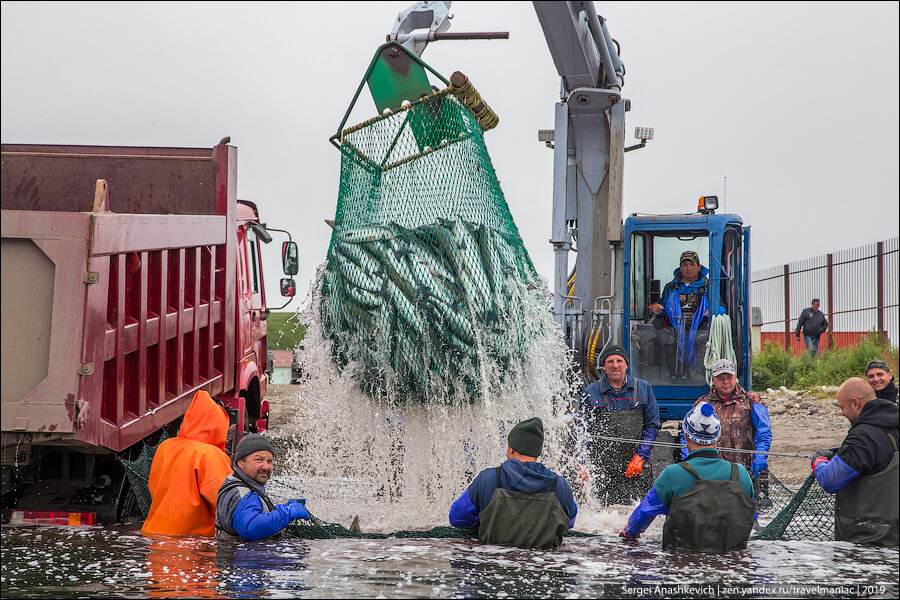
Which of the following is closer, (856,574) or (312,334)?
(856,574)

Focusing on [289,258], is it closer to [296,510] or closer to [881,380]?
[296,510]

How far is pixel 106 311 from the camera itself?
5.06 meters

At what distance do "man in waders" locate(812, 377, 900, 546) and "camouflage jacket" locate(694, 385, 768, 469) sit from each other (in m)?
1.40

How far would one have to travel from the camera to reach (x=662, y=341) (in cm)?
859

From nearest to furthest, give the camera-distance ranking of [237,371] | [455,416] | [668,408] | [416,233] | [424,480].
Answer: [416,233], [455,416], [424,480], [237,371], [668,408]

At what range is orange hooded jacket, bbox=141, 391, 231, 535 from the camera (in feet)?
16.9

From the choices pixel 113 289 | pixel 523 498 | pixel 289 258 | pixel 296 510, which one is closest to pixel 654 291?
pixel 289 258

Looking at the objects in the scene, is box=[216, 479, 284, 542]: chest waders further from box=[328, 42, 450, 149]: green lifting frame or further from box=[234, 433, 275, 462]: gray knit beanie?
box=[328, 42, 450, 149]: green lifting frame

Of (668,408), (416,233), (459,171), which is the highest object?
(459,171)

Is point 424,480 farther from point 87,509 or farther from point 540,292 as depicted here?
point 87,509

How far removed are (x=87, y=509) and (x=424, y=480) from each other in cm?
216

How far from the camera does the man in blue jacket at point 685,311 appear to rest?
8430mm

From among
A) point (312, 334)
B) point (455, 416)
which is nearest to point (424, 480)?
point (455, 416)

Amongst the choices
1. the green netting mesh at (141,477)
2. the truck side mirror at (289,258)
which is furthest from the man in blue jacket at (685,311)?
the green netting mesh at (141,477)
